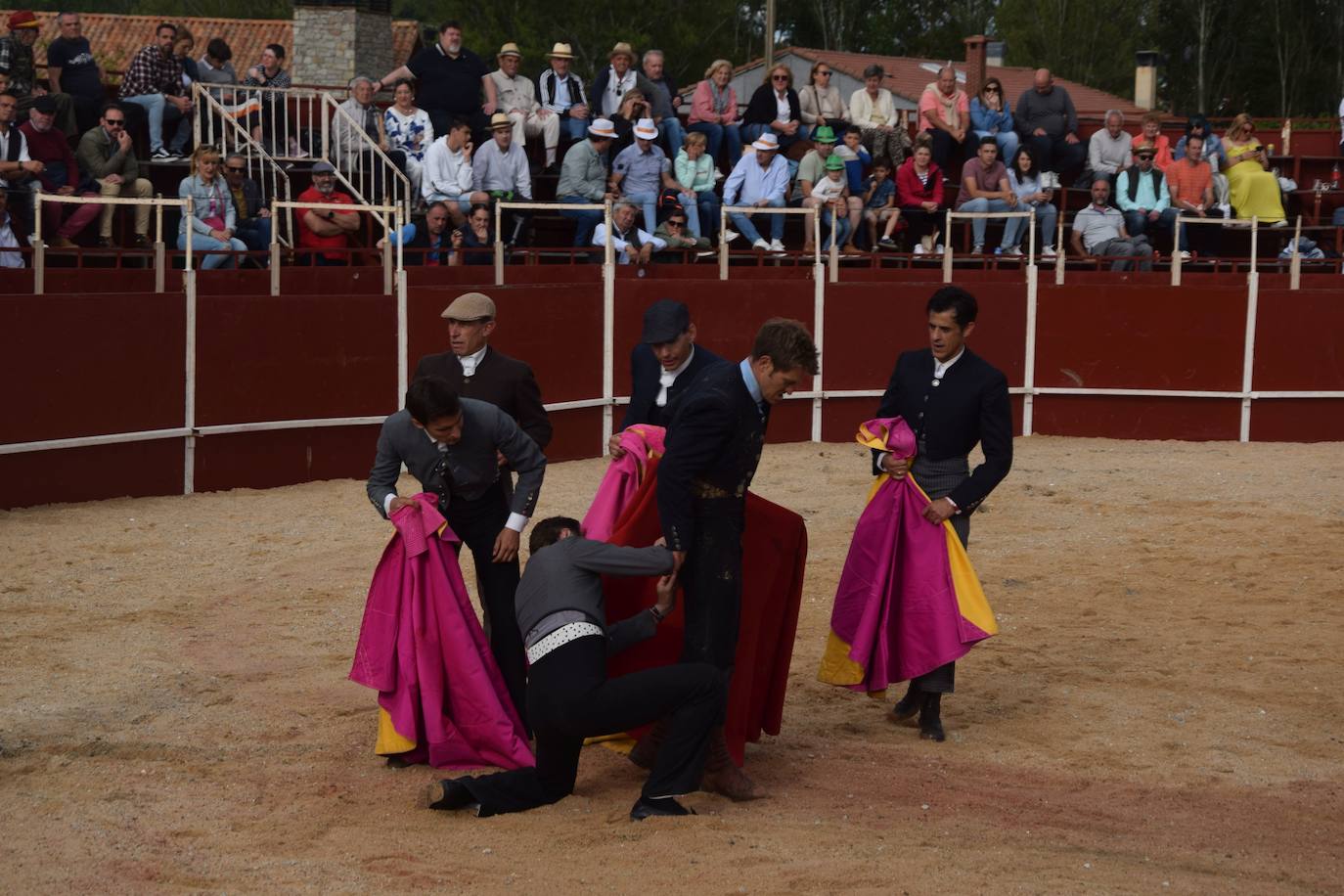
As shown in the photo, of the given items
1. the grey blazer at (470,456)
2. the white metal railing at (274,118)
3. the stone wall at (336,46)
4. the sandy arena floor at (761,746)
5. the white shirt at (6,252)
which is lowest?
the sandy arena floor at (761,746)

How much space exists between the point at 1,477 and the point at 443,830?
6.64 m

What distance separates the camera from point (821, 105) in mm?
18141

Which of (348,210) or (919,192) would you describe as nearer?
(348,210)

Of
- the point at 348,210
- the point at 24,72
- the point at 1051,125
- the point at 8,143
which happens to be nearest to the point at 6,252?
the point at 8,143

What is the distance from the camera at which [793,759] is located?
612 centimetres

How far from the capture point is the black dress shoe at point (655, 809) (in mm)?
5316

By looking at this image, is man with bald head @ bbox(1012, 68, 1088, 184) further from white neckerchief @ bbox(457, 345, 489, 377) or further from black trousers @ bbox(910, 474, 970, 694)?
white neckerchief @ bbox(457, 345, 489, 377)

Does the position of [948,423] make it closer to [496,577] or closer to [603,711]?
[496,577]

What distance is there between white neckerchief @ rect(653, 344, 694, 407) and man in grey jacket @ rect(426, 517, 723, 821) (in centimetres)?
131

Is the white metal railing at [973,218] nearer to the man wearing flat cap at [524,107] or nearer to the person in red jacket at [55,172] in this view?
the man wearing flat cap at [524,107]

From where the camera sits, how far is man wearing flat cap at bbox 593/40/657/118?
1656 centimetres

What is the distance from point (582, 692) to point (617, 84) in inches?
481

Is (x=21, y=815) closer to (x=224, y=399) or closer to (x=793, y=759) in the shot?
(x=793, y=759)

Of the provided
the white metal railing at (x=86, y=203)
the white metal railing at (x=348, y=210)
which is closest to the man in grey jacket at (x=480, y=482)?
the white metal railing at (x=86, y=203)
